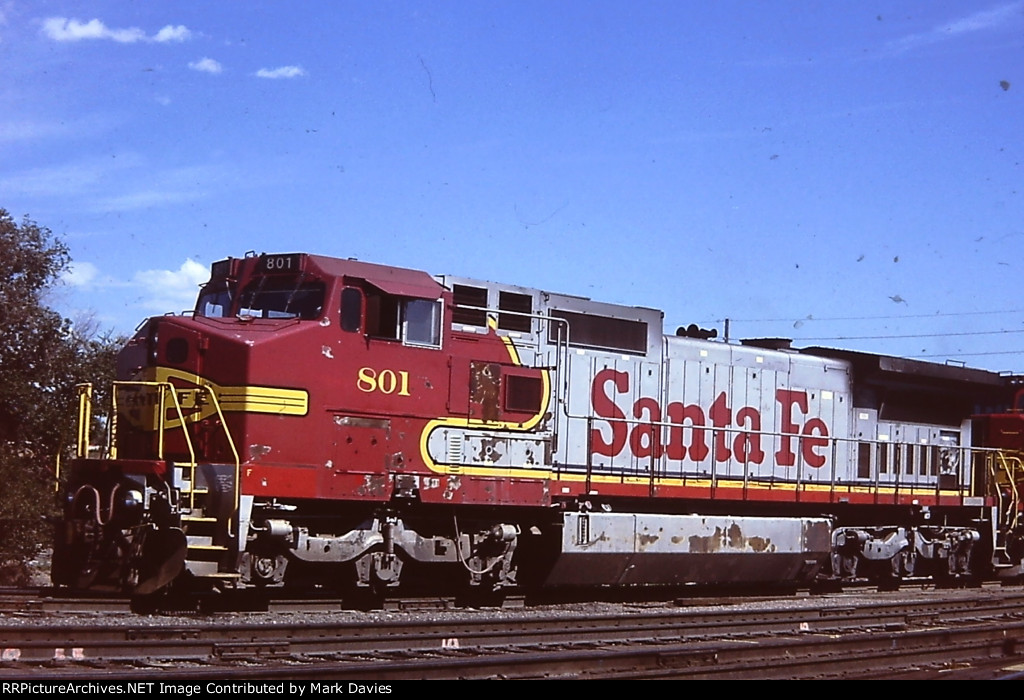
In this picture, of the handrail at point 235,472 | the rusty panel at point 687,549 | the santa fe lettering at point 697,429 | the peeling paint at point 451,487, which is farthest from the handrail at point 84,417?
the santa fe lettering at point 697,429

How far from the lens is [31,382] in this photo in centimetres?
2353

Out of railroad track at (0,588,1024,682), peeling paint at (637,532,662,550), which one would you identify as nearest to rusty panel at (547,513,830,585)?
peeling paint at (637,532,662,550)

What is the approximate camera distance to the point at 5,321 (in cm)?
2338

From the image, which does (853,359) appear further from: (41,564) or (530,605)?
(41,564)

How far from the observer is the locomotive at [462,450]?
1216 centimetres

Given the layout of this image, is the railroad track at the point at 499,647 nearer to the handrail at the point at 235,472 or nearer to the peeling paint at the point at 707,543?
the handrail at the point at 235,472

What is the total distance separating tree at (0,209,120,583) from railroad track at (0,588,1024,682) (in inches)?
427

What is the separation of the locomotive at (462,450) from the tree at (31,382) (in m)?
10.3

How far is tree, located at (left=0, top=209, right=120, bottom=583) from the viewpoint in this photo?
72.9ft

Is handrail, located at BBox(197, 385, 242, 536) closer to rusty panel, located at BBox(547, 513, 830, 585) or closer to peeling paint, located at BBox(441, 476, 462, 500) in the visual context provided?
peeling paint, located at BBox(441, 476, 462, 500)

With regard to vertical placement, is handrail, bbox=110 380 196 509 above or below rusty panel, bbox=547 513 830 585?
→ above

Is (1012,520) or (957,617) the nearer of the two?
(957,617)
